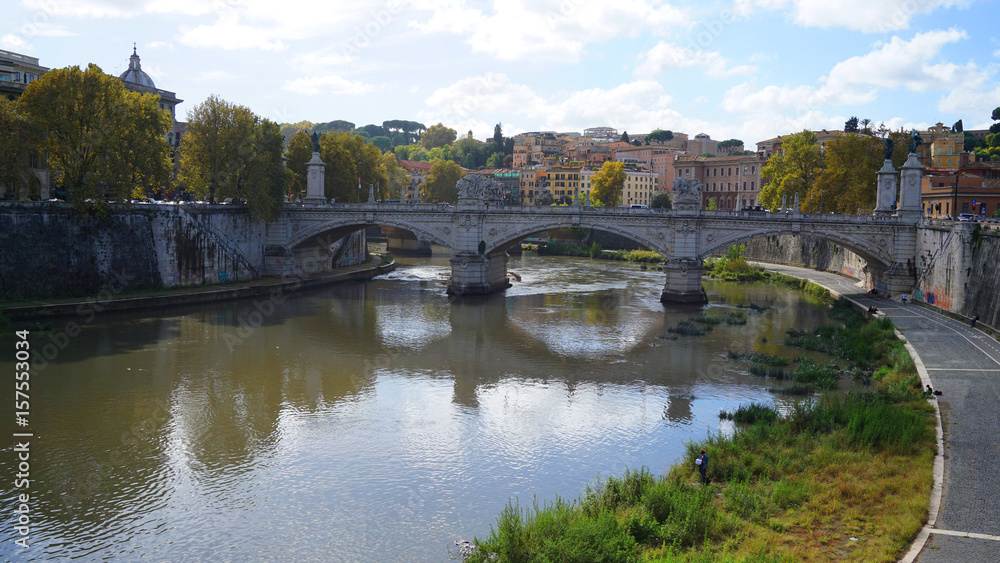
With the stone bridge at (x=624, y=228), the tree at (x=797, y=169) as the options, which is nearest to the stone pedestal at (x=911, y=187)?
the stone bridge at (x=624, y=228)

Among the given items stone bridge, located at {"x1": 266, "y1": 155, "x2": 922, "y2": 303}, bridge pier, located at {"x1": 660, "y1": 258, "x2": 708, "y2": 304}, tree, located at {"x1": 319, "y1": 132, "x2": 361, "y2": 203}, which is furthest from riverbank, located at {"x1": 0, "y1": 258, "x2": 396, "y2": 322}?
bridge pier, located at {"x1": 660, "y1": 258, "x2": 708, "y2": 304}

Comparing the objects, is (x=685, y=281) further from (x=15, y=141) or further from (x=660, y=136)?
(x=660, y=136)

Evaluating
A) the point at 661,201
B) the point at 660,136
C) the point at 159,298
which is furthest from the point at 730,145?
the point at 159,298

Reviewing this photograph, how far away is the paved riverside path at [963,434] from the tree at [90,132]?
30.9m

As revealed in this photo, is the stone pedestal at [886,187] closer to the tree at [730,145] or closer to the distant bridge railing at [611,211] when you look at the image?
the distant bridge railing at [611,211]

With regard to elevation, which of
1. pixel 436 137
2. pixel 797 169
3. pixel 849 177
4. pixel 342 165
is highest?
pixel 436 137

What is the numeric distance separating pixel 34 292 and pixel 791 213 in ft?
108

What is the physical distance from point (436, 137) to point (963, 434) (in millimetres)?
144476

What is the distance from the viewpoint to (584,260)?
6197 cm

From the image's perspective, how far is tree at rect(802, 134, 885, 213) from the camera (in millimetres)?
42469

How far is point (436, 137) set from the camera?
153000 mm

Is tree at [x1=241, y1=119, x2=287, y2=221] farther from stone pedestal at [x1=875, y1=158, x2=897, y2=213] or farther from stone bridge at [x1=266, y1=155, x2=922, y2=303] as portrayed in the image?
stone pedestal at [x1=875, y1=158, x2=897, y2=213]

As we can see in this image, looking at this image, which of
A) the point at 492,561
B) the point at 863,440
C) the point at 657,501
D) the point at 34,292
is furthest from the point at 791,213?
the point at 34,292

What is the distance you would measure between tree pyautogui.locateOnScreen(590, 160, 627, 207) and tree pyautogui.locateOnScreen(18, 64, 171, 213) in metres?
42.3
